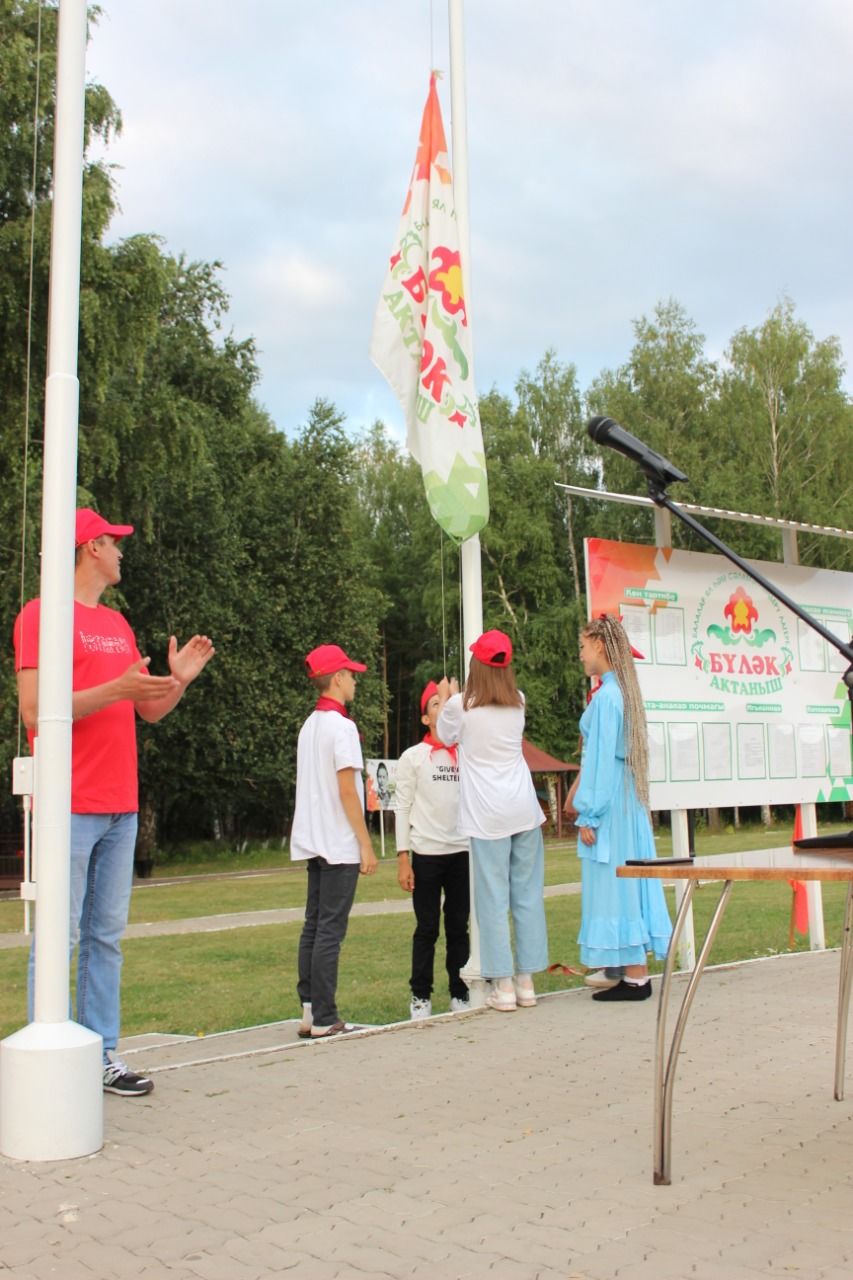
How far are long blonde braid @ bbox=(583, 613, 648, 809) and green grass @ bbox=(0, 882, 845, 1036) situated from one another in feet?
5.84

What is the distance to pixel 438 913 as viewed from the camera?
7.61 metres

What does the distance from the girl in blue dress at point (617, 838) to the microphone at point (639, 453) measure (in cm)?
364

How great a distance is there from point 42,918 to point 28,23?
70.5ft

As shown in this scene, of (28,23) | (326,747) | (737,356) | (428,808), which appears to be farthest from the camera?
(737,356)

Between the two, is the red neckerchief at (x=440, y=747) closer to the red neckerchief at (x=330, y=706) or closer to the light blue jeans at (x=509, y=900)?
the light blue jeans at (x=509, y=900)

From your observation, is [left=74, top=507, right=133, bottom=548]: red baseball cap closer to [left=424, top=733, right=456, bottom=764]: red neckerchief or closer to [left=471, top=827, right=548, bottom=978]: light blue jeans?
[left=424, top=733, right=456, bottom=764]: red neckerchief

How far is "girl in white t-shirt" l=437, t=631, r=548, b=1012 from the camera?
7.30 m

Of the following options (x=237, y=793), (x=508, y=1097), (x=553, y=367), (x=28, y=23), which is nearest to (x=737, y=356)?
(x=553, y=367)

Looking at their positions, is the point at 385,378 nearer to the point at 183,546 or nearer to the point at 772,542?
the point at 183,546

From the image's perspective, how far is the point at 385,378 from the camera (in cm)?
819

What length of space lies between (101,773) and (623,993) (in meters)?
3.75

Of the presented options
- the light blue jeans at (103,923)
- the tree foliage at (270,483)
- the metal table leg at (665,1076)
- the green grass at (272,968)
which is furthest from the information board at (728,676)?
the tree foliage at (270,483)

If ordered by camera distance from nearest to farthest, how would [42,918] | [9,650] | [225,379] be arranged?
[42,918]
[9,650]
[225,379]

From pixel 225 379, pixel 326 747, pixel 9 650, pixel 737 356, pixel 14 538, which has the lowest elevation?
pixel 326 747
